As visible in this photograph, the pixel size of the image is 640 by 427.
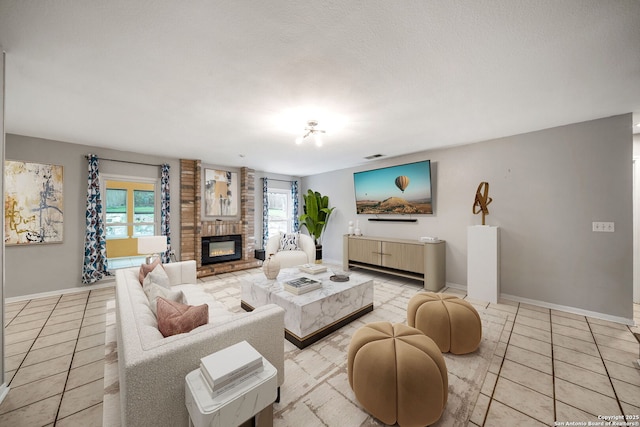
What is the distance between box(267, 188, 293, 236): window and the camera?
271 inches

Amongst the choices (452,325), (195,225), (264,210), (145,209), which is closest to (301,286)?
(452,325)

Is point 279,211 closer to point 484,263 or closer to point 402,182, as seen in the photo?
point 402,182

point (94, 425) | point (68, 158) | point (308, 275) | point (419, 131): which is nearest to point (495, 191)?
point (419, 131)

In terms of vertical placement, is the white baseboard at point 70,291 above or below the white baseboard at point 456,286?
above

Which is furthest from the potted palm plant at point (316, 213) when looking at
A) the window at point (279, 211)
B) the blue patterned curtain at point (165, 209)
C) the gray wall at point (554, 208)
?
the blue patterned curtain at point (165, 209)

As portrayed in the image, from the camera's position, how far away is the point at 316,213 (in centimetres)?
626

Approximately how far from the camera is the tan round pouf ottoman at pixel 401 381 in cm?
141

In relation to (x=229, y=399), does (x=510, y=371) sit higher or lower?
lower

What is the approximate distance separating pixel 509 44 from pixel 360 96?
46.2 inches

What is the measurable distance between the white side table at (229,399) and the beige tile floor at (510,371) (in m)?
1.13

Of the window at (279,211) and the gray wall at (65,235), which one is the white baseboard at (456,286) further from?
the gray wall at (65,235)

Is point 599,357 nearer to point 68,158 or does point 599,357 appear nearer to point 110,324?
→ point 110,324

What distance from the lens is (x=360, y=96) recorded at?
2346 mm

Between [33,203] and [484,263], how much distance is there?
704 cm
